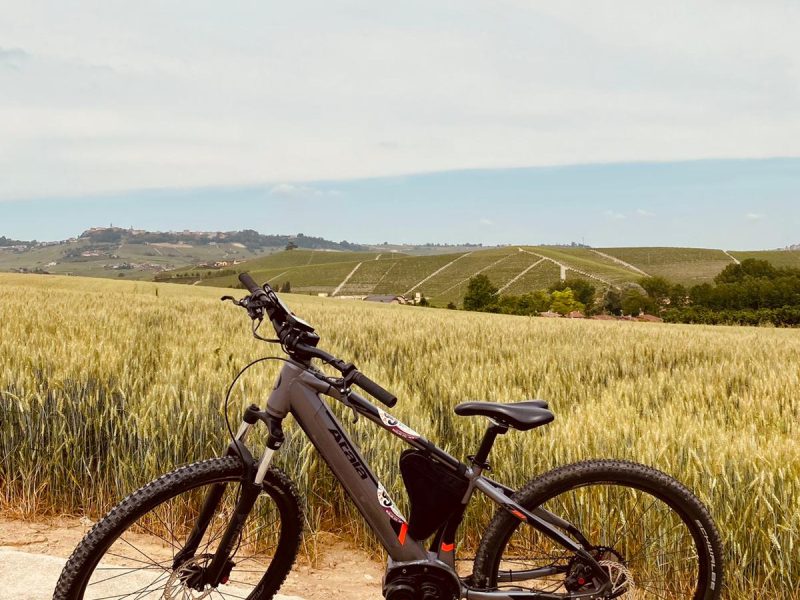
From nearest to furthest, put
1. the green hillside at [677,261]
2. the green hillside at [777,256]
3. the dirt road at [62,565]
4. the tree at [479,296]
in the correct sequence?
1. the dirt road at [62,565]
2. the tree at [479,296]
3. the green hillside at [777,256]
4. the green hillside at [677,261]

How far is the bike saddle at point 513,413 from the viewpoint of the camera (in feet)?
8.31

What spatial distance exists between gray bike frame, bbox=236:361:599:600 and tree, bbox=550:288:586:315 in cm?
9639

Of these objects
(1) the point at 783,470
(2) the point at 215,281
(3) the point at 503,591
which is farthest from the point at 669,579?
(2) the point at 215,281

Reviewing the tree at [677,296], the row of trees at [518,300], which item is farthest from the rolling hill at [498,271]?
the row of trees at [518,300]

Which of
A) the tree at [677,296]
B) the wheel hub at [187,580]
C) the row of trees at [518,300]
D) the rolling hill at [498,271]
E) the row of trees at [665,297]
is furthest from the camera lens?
the rolling hill at [498,271]

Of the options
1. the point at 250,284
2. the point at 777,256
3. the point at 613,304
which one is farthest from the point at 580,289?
the point at 250,284

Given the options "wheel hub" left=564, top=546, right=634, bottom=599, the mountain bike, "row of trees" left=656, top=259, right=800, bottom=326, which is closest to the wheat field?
the mountain bike

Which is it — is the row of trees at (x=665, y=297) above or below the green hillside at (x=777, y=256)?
below

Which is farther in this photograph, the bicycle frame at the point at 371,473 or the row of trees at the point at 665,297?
the row of trees at the point at 665,297

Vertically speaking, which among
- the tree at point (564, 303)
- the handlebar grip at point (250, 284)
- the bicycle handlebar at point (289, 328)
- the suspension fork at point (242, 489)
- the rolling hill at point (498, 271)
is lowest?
the tree at point (564, 303)

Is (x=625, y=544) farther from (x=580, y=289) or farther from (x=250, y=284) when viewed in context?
(x=580, y=289)

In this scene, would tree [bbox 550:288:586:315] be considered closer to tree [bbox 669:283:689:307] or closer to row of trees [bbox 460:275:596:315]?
row of trees [bbox 460:275:596:315]

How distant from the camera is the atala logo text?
254cm

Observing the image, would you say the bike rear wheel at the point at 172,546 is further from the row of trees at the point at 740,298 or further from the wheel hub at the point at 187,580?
the row of trees at the point at 740,298
